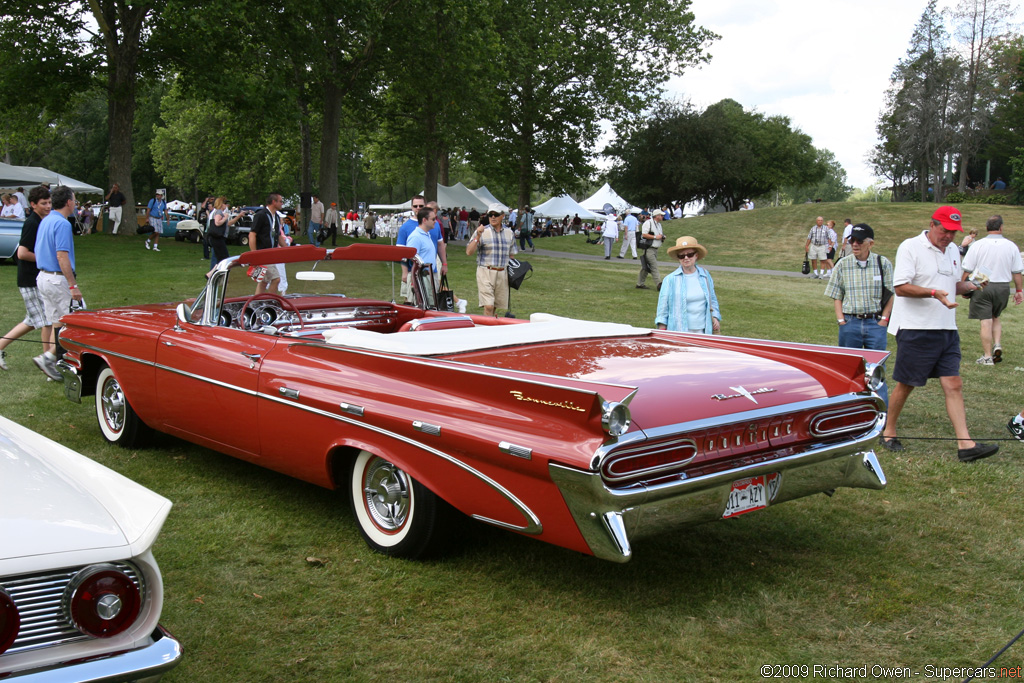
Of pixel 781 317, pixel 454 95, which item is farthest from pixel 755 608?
pixel 454 95

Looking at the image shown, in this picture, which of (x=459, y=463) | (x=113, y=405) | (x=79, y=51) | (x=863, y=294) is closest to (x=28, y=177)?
(x=79, y=51)

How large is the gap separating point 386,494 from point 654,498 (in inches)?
58.0

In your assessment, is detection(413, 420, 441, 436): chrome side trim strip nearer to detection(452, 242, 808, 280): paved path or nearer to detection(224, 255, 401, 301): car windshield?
detection(224, 255, 401, 301): car windshield

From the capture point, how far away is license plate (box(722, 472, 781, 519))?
362cm

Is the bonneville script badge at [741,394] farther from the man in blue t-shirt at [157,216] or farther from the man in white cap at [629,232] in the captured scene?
the man in white cap at [629,232]

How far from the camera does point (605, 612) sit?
12.0 feet

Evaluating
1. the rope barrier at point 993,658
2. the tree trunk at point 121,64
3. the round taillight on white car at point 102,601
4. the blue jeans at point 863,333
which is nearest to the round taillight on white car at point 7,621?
the round taillight on white car at point 102,601

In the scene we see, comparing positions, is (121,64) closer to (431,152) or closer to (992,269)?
(431,152)

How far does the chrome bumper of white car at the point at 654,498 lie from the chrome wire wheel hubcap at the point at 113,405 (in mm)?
3847

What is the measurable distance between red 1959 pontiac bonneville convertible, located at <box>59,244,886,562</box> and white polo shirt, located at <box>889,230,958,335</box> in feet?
6.66

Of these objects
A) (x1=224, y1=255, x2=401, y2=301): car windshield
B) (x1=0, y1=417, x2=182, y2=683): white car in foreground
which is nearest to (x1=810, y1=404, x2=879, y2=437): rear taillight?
(x1=0, y1=417, x2=182, y2=683): white car in foreground

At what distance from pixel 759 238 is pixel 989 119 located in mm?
32538

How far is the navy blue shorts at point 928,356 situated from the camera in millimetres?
6074

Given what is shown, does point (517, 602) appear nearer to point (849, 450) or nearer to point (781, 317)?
point (849, 450)
